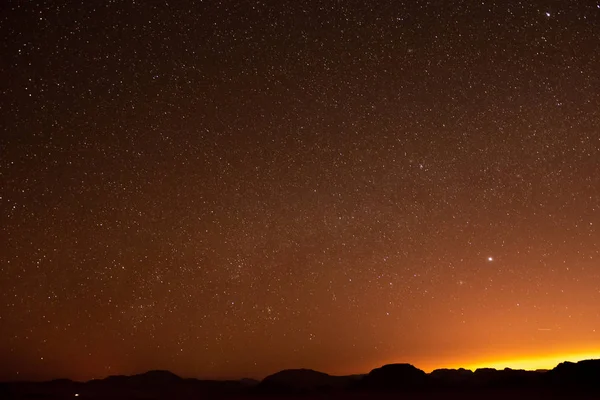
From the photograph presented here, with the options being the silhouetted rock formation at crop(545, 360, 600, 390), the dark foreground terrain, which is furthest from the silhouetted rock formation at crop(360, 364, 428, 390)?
the silhouetted rock formation at crop(545, 360, 600, 390)

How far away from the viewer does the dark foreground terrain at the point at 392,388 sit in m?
53.7

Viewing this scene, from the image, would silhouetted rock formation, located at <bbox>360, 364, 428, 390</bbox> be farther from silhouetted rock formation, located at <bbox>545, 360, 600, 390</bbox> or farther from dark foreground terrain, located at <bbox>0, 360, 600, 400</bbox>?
silhouetted rock formation, located at <bbox>545, 360, 600, 390</bbox>

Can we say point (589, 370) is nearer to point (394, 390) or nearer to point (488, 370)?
point (394, 390)

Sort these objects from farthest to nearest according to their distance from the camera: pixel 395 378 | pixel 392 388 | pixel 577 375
Answer: pixel 395 378 < pixel 392 388 < pixel 577 375

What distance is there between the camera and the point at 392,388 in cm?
7481

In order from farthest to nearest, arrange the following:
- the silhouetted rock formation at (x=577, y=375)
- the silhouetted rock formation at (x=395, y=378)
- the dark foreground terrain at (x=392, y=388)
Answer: the silhouetted rock formation at (x=395, y=378)
the silhouetted rock formation at (x=577, y=375)
the dark foreground terrain at (x=392, y=388)

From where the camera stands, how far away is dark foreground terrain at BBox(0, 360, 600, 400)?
5372 cm

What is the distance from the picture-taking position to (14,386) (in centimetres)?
6906

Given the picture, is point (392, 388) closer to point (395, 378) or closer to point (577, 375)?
point (395, 378)

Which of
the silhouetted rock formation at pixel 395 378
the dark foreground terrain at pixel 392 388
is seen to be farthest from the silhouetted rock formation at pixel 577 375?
the silhouetted rock formation at pixel 395 378

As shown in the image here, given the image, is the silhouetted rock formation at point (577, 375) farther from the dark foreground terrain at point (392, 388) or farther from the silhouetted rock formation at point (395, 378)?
the silhouetted rock formation at point (395, 378)

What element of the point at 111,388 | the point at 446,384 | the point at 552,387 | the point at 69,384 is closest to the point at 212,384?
the point at 111,388

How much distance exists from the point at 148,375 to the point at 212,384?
94.8 feet

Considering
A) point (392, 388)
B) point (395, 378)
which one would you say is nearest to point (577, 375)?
point (392, 388)
